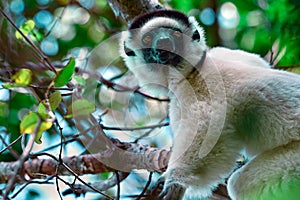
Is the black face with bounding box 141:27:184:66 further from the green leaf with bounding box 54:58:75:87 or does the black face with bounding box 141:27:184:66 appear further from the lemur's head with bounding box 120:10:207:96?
the green leaf with bounding box 54:58:75:87

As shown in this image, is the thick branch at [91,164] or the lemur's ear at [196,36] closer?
the thick branch at [91,164]

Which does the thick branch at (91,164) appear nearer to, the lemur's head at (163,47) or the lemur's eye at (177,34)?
the lemur's head at (163,47)

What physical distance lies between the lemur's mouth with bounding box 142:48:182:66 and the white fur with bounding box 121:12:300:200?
9.3 inches

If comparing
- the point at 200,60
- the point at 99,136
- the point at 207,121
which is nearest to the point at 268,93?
the point at 207,121

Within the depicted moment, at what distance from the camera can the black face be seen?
3123mm

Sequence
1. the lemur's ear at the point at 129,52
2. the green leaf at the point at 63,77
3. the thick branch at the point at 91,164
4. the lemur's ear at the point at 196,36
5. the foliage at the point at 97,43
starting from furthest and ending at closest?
1. the foliage at the point at 97,43
2. the lemur's ear at the point at 129,52
3. the lemur's ear at the point at 196,36
4. the thick branch at the point at 91,164
5. the green leaf at the point at 63,77

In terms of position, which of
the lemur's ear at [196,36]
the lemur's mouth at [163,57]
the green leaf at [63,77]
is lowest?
the lemur's mouth at [163,57]

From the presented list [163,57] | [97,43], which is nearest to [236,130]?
[163,57]

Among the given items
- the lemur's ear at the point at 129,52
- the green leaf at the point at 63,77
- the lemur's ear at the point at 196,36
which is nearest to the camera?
the green leaf at the point at 63,77

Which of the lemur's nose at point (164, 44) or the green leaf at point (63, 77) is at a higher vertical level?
the green leaf at point (63, 77)

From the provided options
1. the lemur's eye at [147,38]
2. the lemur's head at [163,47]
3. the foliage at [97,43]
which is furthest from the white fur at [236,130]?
the foliage at [97,43]

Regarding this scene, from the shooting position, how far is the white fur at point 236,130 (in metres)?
2.47

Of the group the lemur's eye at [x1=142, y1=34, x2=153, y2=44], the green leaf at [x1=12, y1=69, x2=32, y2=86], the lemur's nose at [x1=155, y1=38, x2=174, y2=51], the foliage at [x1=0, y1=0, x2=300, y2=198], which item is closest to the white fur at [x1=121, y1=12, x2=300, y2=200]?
the lemur's nose at [x1=155, y1=38, x2=174, y2=51]

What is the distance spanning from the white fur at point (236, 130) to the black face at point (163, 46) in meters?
0.26
